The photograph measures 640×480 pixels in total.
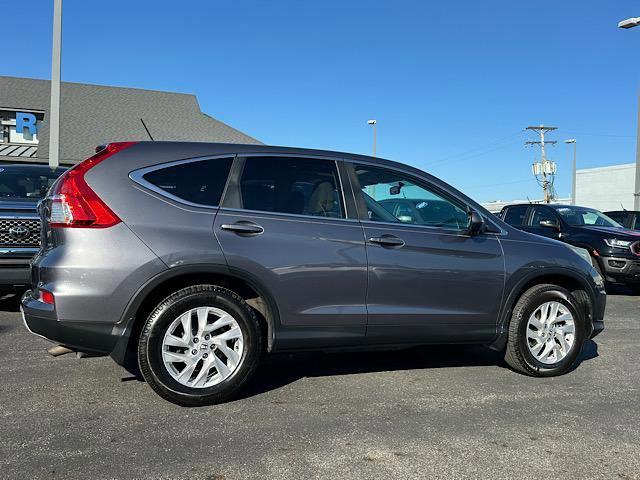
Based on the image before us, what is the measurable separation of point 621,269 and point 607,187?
40270 mm

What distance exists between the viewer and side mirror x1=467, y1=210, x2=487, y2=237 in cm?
431

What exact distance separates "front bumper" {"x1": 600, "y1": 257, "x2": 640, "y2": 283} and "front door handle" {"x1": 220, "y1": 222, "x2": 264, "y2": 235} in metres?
7.55

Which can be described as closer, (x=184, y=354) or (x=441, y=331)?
(x=184, y=354)

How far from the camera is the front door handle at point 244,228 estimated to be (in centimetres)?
368

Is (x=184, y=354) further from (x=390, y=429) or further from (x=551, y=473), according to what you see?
(x=551, y=473)

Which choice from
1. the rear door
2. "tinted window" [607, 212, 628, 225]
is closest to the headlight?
"tinted window" [607, 212, 628, 225]

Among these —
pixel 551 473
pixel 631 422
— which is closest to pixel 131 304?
pixel 551 473

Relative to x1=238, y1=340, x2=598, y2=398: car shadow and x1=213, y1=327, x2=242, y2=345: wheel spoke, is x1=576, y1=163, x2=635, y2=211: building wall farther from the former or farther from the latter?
x1=213, y1=327, x2=242, y2=345: wheel spoke

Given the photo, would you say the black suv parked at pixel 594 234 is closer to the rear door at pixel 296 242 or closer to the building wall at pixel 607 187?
the rear door at pixel 296 242

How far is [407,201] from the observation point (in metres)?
4.44

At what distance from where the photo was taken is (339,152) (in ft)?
14.1

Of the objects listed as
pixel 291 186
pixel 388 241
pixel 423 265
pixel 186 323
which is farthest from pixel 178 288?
pixel 423 265

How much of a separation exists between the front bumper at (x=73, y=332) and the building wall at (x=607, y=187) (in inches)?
1750

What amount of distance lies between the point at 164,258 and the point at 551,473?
255cm
